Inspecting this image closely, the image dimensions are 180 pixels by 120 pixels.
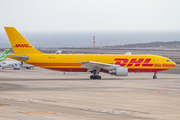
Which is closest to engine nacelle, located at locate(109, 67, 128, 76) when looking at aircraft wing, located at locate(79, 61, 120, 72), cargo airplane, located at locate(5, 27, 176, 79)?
cargo airplane, located at locate(5, 27, 176, 79)

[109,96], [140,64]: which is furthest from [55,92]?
[140,64]

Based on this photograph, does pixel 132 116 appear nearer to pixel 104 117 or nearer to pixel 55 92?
pixel 104 117

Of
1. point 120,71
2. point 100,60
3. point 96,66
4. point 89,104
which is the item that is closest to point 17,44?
point 96,66

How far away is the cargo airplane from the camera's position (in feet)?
149

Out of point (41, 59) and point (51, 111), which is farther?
point (41, 59)

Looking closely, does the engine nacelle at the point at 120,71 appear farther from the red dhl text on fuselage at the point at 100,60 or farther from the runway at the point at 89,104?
the runway at the point at 89,104

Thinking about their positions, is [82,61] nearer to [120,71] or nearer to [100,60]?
[100,60]

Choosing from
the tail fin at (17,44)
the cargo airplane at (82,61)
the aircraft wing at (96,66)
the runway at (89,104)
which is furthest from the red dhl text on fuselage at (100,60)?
the runway at (89,104)

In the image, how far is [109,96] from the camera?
29.8 meters

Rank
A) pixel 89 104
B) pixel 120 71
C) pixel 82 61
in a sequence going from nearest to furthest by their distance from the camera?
pixel 89 104 < pixel 82 61 < pixel 120 71

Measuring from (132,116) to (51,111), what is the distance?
5.99m

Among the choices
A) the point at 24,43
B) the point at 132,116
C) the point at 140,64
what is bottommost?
the point at 132,116

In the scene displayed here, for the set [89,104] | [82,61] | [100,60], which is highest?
[100,60]

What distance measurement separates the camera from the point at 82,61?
1751 inches
